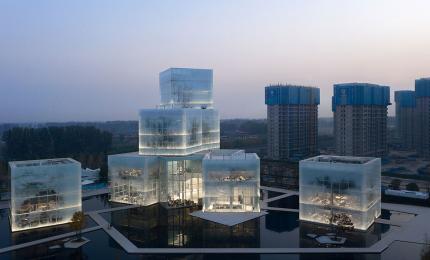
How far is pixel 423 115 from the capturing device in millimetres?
87125

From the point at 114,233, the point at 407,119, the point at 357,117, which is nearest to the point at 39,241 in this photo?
the point at 114,233

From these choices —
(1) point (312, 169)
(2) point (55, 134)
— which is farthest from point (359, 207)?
(2) point (55, 134)

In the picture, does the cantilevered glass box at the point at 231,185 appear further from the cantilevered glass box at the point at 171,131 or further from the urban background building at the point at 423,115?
the urban background building at the point at 423,115

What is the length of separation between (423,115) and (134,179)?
251ft

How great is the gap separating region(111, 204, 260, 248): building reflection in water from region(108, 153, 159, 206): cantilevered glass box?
10.5 feet

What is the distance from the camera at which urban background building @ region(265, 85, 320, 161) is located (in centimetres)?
7856

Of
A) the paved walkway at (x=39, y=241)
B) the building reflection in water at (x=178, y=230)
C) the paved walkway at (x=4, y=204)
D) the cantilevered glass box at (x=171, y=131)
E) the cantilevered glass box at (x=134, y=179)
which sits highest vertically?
the cantilevered glass box at (x=171, y=131)

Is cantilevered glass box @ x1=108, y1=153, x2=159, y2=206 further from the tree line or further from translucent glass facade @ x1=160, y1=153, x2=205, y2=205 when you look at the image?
the tree line

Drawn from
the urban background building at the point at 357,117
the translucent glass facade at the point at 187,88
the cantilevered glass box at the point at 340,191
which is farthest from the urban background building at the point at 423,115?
the translucent glass facade at the point at 187,88

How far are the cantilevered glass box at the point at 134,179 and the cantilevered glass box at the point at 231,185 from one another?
24.2ft

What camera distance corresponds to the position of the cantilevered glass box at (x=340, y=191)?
99.5ft

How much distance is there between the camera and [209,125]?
4544 centimetres

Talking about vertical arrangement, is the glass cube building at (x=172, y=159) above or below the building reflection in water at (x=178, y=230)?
above

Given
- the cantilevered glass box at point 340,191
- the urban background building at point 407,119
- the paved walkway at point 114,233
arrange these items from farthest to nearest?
the urban background building at point 407,119 < the cantilevered glass box at point 340,191 < the paved walkway at point 114,233
